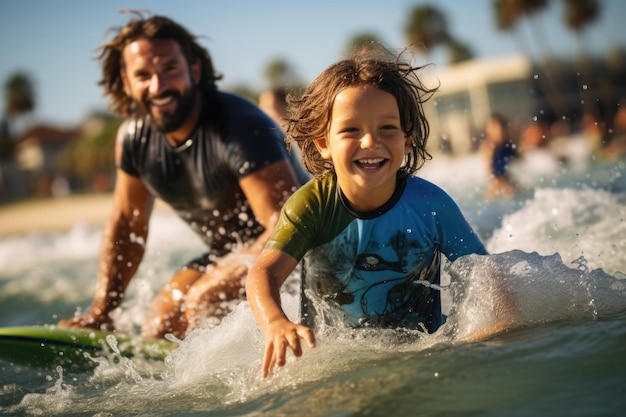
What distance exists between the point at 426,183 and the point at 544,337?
0.75 metres

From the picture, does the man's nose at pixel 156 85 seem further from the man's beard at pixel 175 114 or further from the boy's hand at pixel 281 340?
the boy's hand at pixel 281 340

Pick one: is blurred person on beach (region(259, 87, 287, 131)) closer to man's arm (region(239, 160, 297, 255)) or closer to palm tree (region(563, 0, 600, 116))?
man's arm (region(239, 160, 297, 255))

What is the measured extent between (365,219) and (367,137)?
344mm

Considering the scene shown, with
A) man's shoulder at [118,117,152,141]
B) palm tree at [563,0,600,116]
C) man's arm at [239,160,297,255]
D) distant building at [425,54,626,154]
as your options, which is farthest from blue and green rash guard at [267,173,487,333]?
palm tree at [563,0,600,116]

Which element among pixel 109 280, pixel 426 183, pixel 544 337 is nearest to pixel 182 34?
pixel 109 280

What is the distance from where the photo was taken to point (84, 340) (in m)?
4.13

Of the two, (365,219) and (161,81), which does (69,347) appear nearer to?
(161,81)

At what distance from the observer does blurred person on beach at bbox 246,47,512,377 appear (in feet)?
9.32

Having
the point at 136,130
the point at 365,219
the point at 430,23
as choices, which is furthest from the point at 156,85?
the point at 430,23

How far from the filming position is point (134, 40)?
4.54 meters

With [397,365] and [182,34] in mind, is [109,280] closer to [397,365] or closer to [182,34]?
[182,34]

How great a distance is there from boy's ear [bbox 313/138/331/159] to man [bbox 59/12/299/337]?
98 centimetres

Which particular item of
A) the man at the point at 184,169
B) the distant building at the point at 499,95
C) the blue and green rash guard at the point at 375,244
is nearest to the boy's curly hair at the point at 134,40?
the man at the point at 184,169

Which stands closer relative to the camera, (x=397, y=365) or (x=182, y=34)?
(x=397, y=365)
